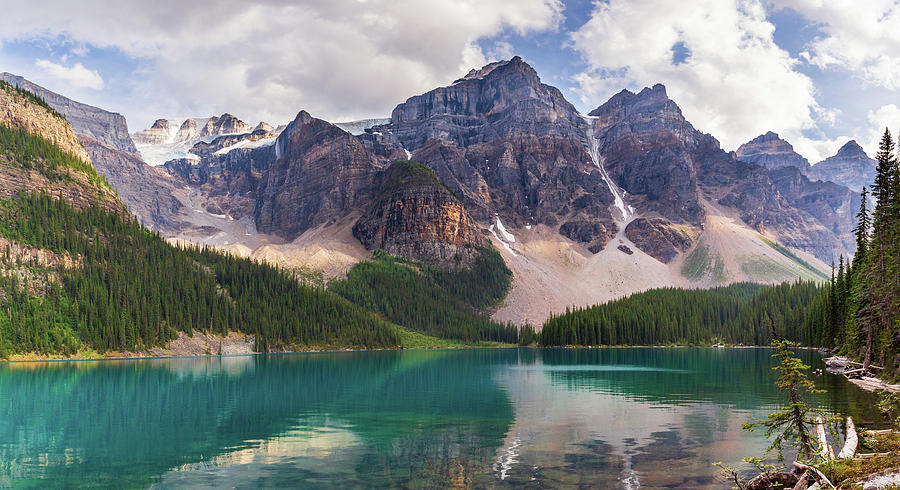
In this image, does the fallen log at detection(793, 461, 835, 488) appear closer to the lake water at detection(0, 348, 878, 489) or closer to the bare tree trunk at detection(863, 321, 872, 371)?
the lake water at detection(0, 348, 878, 489)

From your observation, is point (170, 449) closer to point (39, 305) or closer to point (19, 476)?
point (19, 476)

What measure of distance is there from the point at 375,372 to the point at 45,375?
53705 mm

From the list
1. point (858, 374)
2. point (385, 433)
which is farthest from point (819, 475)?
point (858, 374)

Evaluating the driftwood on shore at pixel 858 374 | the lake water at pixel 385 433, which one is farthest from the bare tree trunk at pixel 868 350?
the lake water at pixel 385 433

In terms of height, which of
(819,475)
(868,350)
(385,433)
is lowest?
(385,433)

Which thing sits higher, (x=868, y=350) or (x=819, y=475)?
(x=868, y=350)

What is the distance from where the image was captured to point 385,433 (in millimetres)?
45906

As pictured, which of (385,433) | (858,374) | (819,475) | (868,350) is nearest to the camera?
(819,475)

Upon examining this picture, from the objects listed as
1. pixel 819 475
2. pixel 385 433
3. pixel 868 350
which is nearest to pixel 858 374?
pixel 868 350

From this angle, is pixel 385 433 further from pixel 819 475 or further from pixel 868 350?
pixel 868 350

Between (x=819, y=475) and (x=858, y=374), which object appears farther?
(x=858, y=374)

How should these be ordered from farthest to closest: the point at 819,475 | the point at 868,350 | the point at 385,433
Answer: the point at 868,350, the point at 385,433, the point at 819,475

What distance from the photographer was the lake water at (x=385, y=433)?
1280 inches

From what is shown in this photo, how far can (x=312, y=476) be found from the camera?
32344 mm
